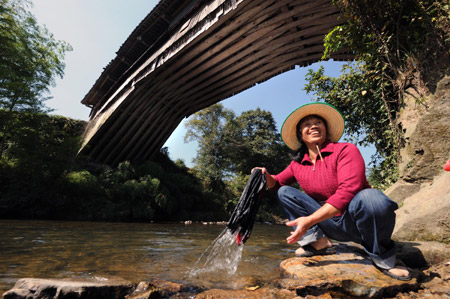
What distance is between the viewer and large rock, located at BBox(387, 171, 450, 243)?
207cm

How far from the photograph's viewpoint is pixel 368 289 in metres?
1.35

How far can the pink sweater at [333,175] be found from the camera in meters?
1.56

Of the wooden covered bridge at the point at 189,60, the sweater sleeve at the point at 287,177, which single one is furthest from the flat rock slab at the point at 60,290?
the wooden covered bridge at the point at 189,60

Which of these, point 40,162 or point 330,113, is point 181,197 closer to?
point 40,162

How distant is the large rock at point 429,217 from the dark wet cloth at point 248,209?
159 centimetres

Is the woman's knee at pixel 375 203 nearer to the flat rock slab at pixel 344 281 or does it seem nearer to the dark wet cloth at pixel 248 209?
the flat rock slab at pixel 344 281

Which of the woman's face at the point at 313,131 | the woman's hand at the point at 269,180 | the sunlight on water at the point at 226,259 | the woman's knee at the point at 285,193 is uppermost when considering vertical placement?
the woman's face at the point at 313,131

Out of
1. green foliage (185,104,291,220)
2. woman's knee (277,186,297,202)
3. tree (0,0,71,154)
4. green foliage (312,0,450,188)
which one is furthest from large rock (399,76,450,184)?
green foliage (185,104,291,220)

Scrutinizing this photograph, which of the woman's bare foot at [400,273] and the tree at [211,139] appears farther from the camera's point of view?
the tree at [211,139]

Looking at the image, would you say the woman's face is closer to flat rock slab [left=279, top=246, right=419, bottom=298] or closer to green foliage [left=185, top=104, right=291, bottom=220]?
flat rock slab [left=279, top=246, right=419, bottom=298]

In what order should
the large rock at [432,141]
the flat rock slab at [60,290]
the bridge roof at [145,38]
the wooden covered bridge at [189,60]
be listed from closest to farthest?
the flat rock slab at [60,290], the large rock at [432,141], the wooden covered bridge at [189,60], the bridge roof at [145,38]

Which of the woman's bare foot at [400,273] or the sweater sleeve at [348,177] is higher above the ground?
the sweater sleeve at [348,177]

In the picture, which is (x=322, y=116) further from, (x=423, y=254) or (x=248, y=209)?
(x=423, y=254)

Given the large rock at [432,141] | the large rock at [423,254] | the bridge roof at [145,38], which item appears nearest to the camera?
the large rock at [423,254]
